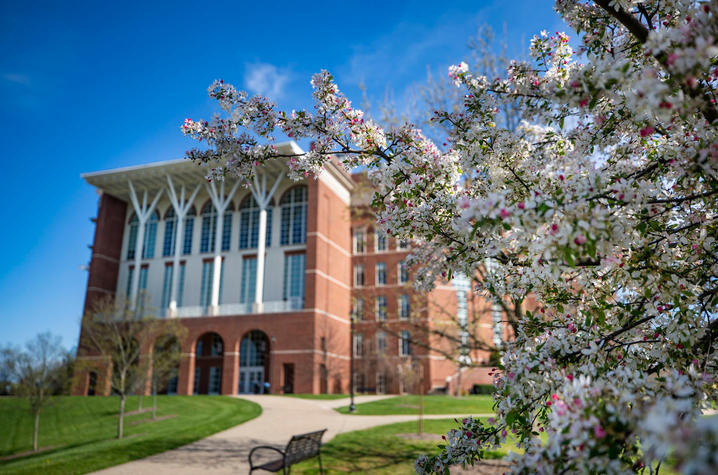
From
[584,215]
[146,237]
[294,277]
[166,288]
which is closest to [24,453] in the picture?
[584,215]

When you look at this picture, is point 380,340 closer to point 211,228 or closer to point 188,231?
point 211,228

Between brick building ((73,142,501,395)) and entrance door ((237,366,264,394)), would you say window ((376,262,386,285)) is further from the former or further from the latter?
entrance door ((237,366,264,394))

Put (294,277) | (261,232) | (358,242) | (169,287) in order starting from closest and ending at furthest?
1. (294,277)
2. (261,232)
3. (169,287)
4. (358,242)

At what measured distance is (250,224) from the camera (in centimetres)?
3750

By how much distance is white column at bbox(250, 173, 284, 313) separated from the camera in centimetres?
3428

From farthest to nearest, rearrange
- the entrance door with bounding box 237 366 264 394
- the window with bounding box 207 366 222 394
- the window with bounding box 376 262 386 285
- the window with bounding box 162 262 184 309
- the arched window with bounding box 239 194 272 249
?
the window with bounding box 376 262 386 285 → the window with bounding box 162 262 184 309 → the arched window with bounding box 239 194 272 249 → the window with bounding box 207 366 222 394 → the entrance door with bounding box 237 366 264 394

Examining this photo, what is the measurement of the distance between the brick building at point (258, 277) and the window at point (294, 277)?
78 mm

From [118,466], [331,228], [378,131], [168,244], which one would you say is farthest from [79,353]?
[378,131]

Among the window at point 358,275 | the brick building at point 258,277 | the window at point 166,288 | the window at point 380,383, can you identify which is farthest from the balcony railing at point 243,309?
the window at point 380,383

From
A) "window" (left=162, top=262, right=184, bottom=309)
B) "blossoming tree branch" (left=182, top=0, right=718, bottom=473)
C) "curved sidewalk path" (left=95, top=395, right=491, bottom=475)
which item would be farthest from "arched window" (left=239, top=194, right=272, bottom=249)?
"blossoming tree branch" (left=182, top=0, right=718, bottom=473)

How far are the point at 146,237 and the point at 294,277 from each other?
14.9 m

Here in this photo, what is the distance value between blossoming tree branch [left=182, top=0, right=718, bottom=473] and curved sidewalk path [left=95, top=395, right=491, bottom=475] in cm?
758

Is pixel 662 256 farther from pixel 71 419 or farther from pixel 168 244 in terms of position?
pixel 168 244

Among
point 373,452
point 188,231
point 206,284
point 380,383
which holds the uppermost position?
A: point 188,231
